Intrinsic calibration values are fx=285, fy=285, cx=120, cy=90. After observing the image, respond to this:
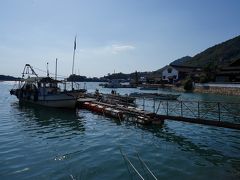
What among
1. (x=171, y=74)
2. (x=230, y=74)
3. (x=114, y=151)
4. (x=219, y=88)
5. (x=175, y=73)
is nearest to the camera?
(x=114, y=151)

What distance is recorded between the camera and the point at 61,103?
44.8m

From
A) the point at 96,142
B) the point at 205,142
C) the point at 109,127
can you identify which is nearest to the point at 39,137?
the point at 96,142

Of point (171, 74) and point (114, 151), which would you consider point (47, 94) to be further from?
point (171, 74)

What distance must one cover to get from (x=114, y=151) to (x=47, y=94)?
30658 mm

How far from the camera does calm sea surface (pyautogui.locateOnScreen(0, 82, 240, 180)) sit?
591 inches

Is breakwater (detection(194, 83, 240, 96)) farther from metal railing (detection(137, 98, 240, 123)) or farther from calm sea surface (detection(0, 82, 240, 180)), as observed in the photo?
calm sea surface (detection(0, 82, 240, 180))

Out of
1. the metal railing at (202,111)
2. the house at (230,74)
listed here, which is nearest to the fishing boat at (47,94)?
the metal railing at (202,111)

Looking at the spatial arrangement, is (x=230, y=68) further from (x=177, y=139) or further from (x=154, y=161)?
(x=154, y=161)

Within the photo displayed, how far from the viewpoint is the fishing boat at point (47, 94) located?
146ft

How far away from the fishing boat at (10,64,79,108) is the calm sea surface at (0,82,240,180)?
14271 mm

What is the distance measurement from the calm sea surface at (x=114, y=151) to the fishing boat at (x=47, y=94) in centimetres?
1427

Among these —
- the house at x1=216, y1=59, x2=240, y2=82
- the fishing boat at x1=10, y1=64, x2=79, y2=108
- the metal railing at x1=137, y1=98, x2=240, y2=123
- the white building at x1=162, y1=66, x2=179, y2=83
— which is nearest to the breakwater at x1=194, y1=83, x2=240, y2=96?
the house at x1=216, y1=59, x2=240, y2=82

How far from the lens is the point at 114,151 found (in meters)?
19.2

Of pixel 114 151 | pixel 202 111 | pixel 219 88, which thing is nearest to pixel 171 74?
pixel 219 88
